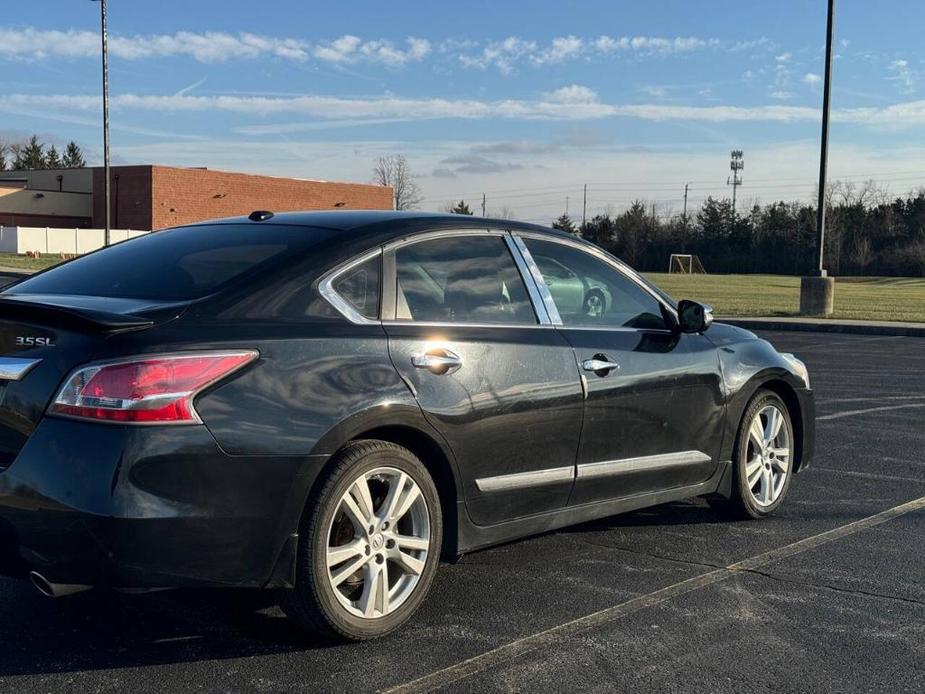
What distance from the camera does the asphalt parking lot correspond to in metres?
3.61

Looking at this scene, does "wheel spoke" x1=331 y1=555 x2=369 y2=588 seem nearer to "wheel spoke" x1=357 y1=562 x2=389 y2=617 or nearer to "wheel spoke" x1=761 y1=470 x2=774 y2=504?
"wheel spoke" x1=357 y1=562 x2=389 y2=617

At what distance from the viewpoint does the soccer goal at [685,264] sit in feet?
280

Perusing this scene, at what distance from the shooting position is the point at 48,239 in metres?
63.0

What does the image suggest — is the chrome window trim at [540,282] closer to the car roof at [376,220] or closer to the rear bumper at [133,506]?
the car roof at [376,220]

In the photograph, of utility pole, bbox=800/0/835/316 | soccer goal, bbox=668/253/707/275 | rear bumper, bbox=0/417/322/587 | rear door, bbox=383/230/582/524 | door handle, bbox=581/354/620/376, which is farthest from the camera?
soccer goal, bbox=668/253/707/275

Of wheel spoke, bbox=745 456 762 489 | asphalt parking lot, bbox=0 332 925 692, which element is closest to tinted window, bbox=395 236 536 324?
asphalt parking lot, bbox=0 332 925 692

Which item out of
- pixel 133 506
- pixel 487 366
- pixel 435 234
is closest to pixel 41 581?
pixel 133 506

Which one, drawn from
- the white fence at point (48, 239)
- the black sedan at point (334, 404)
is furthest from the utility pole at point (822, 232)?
the white fence at point (48, 239)

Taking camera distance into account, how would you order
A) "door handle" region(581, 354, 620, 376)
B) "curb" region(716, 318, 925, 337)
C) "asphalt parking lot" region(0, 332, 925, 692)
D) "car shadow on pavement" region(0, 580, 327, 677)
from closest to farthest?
1. "asphalt parking lot" region(0, 332, 925, 692)
2. "car shadow on pavement" region(0, 580, 327, 677)
3. "door handle" region(581, 354, 620, 376)
4. "curb" region(716, 318, 925, 337)

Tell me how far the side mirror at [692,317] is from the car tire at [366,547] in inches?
75.0

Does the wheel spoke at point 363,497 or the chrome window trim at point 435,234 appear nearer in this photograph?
the wheel spoke at point 363,497

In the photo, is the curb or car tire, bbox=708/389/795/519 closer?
car tire, bbox=708/389/795/519

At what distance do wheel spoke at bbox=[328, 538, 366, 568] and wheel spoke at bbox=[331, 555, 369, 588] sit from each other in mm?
23

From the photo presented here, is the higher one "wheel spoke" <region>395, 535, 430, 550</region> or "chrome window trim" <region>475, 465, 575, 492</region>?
"chrome window trim" <region>475, 465, 575, 492</region>
